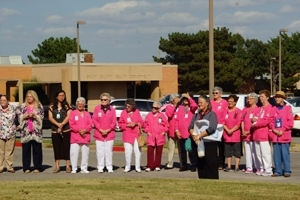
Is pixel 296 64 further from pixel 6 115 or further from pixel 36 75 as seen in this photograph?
pixel 6 115

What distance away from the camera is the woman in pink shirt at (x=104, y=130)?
17.3 metres

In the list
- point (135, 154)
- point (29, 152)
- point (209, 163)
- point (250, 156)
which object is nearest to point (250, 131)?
point (250, 156)

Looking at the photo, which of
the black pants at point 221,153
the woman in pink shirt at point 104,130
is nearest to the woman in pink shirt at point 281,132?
the black pants at point 221,153

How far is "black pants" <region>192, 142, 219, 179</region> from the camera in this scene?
44.5ft

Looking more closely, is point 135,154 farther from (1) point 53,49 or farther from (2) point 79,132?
(1) point 53,49

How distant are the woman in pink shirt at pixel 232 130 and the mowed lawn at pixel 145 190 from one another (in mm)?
4065

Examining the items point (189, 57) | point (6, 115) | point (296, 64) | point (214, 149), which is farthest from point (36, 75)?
point (214, 149)

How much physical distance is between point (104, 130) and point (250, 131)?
3.45 m

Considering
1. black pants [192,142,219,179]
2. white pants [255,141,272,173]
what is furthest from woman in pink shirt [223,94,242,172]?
black pants [192,142,219,179]

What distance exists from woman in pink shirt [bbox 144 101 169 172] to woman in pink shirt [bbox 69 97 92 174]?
5.13 feet

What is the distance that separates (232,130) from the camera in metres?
17.4

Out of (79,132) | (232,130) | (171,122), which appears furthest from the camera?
(171,122)

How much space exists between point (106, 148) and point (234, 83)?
196ft

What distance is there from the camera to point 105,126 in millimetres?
17375
